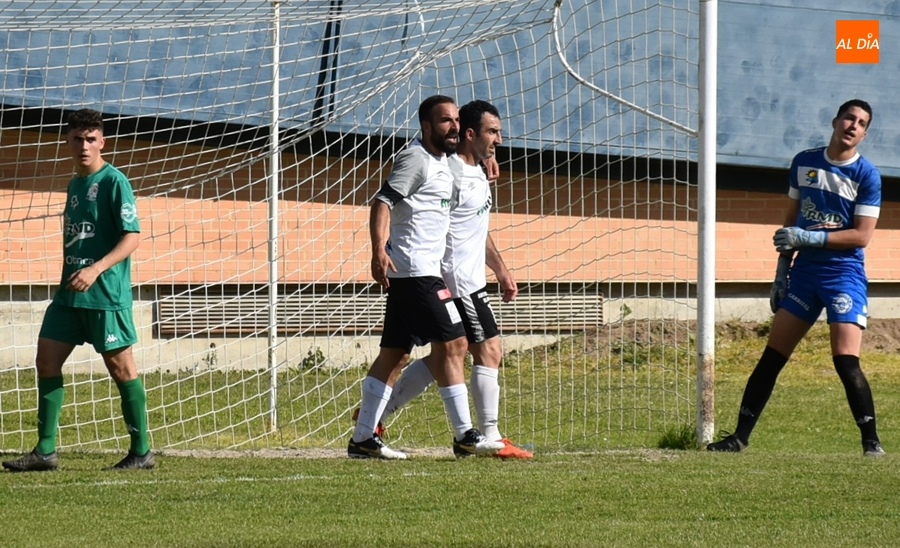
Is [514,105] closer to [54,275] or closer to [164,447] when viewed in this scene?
[54,275]

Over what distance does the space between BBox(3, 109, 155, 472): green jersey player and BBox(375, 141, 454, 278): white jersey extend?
1.41 meters

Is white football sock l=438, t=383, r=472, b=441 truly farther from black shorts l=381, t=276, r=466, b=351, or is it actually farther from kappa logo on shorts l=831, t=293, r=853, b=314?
kappa logo on shorts l=831, t=293, r=853, b=314

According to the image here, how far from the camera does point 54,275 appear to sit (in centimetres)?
1307

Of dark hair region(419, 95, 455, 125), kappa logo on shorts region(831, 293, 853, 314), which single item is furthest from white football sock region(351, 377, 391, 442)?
kappa logo on shorts region(831, 293, 853, 314)

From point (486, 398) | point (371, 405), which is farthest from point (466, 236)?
point (371, 405)

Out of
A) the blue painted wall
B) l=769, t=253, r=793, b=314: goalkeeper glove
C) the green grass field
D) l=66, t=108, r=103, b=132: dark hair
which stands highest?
the blue painted wall

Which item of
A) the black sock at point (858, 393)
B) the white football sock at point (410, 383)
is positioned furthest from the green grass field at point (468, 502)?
the white football sock at point (410, 383)

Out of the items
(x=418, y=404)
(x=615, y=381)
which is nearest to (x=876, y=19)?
(x=615, y=381)

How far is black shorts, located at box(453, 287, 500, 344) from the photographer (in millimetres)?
7184

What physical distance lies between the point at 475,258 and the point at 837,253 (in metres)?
2.18

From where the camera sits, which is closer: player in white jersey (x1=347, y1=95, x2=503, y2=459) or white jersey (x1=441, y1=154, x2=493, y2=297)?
player in white jersey (x1=347, y1=95, x2=503, y2=459)

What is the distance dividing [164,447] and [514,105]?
6.52m

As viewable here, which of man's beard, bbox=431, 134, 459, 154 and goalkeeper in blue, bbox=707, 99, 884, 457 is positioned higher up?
man's beard, bbox=431, 134, 459, 154

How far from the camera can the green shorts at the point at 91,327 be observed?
6.61 m
